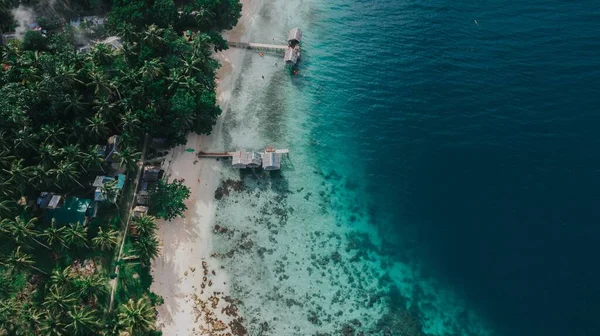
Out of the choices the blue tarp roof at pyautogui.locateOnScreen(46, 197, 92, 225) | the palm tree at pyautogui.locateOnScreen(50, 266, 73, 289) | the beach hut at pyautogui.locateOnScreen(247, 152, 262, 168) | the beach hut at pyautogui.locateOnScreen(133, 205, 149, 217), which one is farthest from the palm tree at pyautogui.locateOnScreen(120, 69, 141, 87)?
the palm tree at pyautogui.locateOnScreen(50, 266, 73, 289)

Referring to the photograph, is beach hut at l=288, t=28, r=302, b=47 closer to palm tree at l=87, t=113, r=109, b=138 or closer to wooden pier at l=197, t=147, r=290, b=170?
wooden pier at l=197, t=147, r=290, b=170

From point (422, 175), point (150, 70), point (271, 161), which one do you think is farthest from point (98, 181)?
point (422, 175)

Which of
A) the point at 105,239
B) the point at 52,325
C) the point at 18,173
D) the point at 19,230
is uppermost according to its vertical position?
the point at 18,173

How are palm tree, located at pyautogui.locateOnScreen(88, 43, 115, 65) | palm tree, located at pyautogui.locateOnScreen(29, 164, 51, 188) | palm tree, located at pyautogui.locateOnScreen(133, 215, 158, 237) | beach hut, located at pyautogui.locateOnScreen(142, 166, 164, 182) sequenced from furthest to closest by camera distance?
palm tree, located at pyautogui.locateOnScreen(88, 43, 115, 65), beach hut, located at pyautogui.locateOnScreen(142, 166, 164, 182), palm tree, located at pyautogui.locateOnScreen(133, 215, 158, 237), palm tree, located at pyautogui.locateOnScreen(29, 164, 51, 188)

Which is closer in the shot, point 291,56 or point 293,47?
point 291,56

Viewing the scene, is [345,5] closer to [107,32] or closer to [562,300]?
[107,32]

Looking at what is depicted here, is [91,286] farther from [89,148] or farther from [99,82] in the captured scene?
[99,82]
